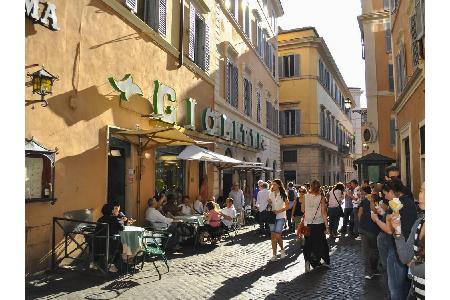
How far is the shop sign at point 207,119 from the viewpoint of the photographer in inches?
433

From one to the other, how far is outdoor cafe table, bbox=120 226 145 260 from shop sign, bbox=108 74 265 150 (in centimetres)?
337

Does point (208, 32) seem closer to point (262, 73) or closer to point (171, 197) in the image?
point (171, 197)

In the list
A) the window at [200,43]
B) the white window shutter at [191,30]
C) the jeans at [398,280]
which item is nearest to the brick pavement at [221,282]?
the jeans at [398,280]

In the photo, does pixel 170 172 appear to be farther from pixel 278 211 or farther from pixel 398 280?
pixel 398 280

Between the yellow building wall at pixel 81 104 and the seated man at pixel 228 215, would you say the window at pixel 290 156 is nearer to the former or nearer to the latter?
the seated man at pixel 228 215

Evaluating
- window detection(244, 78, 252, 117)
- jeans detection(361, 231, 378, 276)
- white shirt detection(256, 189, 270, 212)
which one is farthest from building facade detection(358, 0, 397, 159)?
jeans detection(361, 231, 378, 276)

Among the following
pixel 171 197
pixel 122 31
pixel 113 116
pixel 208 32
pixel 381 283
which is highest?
pixel 208 32

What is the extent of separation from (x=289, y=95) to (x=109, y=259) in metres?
28.0

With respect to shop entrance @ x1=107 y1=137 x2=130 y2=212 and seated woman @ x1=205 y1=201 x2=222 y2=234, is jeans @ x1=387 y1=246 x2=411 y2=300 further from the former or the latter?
shop entrance @ x1=107 y1=137 x2=130 y2=212

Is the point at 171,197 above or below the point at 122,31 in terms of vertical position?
below

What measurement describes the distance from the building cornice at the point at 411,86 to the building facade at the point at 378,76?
6.71 metres

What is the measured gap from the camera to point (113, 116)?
30.3 feet

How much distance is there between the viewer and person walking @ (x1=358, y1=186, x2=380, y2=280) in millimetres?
6467

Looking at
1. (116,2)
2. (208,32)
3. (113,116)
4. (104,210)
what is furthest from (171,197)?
(208,32)
